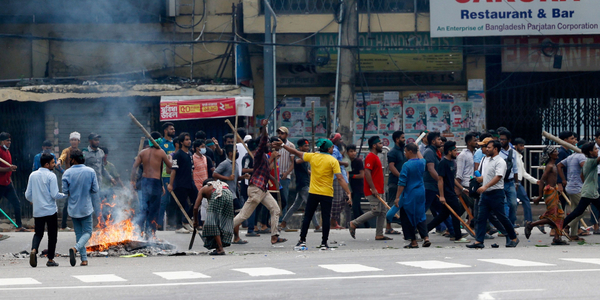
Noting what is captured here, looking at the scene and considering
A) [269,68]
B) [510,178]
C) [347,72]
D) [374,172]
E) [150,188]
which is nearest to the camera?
[150,188]

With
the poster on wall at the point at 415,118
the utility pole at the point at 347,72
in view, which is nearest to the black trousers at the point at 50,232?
the utility pole at the point at 347,72

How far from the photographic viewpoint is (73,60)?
17750mm

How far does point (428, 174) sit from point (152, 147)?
4.16m

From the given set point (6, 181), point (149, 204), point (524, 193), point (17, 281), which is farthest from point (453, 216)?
point (6, 181)

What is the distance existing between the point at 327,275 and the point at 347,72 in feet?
22.8

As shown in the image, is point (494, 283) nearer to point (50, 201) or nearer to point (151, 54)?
point (50, 201)

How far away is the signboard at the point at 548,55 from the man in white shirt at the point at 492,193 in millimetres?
7692

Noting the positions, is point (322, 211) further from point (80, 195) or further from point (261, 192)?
point (80, 195)

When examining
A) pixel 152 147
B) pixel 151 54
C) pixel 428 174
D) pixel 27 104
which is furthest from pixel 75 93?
pixel 428 174

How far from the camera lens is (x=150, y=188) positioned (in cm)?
1112

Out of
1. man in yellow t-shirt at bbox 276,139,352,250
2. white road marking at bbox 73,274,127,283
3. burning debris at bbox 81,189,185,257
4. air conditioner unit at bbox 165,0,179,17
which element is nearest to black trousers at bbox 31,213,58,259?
burning debris at bbox 81,189,185,257

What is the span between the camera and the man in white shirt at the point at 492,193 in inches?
398

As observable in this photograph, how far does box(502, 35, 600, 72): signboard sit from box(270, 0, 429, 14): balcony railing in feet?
7.22

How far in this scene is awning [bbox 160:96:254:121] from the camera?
647 inches
